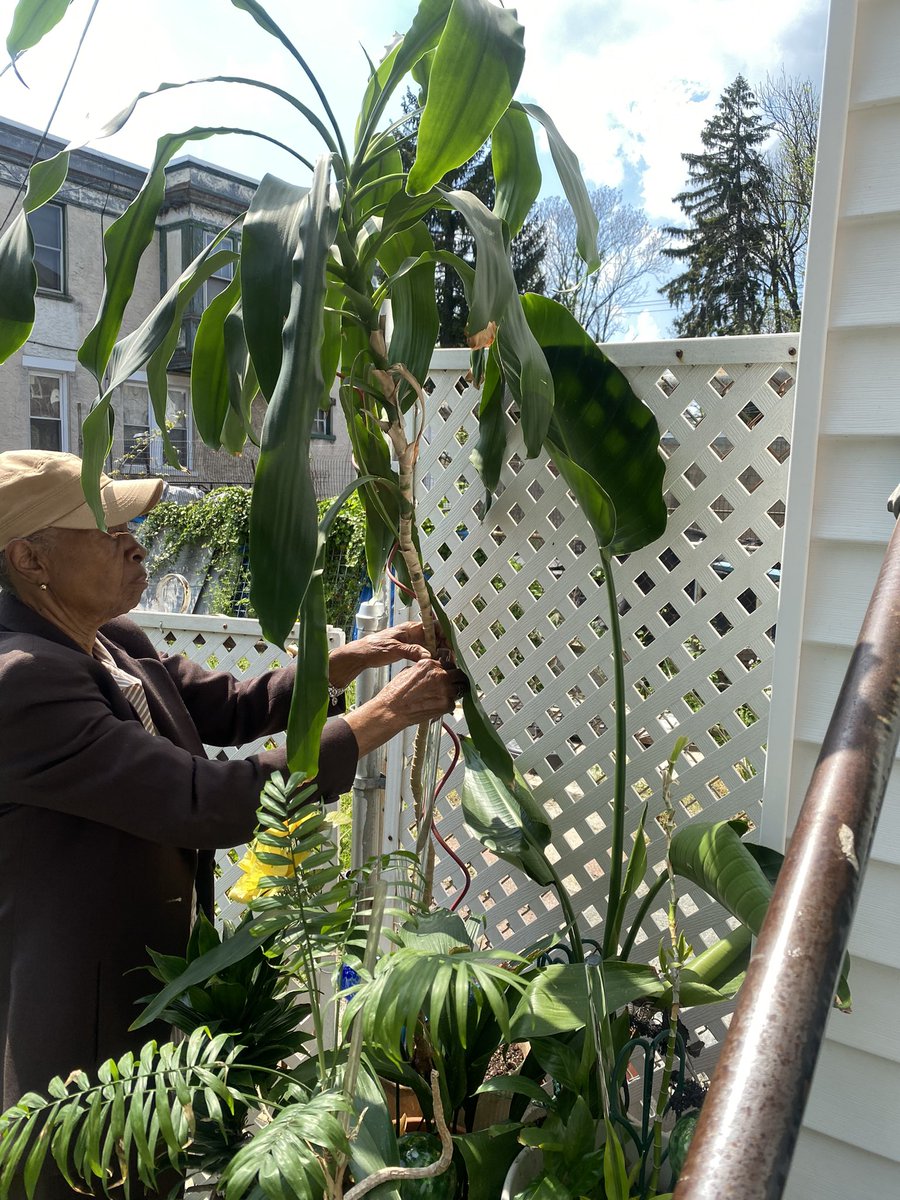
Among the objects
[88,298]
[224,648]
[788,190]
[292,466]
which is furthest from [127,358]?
[88,298]

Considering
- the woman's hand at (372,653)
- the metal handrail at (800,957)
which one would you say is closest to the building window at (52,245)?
the woman's hand at (372,653)

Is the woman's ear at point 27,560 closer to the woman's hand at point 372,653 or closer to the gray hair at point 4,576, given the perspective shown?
the gray hair at point 4,576

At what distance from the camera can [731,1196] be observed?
1.14 ft

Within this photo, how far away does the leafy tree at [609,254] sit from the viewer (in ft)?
36.9

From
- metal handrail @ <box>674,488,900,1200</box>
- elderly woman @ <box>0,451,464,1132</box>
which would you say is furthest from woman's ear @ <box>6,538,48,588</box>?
metal handrail @ <box>674,488,900,1200</box>

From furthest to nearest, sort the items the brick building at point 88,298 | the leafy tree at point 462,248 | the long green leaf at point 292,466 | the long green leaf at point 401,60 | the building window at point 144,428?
the building window at point 144,428 < the brick building at point 88,298 < the leafy tree at point 462,248 < the long green leaf at point 401,60 < the long green leaf at point 292,466

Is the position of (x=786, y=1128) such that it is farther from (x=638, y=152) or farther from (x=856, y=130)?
(x=638, y=152)

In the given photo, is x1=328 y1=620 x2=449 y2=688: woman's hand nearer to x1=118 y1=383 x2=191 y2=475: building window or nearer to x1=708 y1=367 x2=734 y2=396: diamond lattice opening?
x1=708 y1=367 x2=734 y2=396: diamond lattice opening

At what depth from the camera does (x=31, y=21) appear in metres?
1.22

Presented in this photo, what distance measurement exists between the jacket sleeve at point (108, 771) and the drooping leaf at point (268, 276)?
69cm

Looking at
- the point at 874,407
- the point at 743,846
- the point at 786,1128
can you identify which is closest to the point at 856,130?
the point at 874,407

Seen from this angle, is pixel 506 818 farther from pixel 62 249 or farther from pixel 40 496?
pixel 62 249

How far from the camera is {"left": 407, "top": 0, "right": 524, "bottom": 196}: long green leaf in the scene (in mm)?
Result: 978

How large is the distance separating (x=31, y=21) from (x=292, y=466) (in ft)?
2.51
